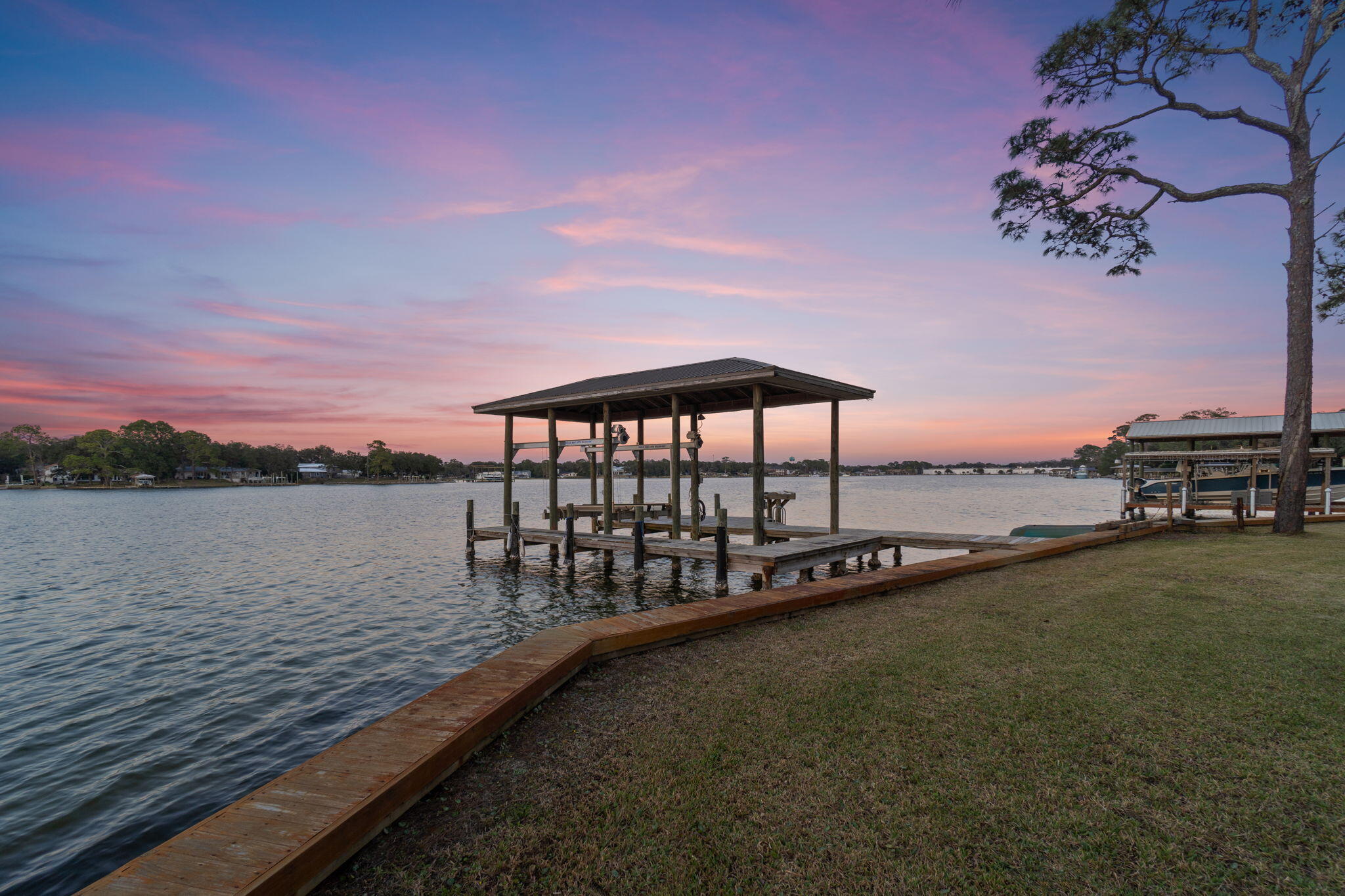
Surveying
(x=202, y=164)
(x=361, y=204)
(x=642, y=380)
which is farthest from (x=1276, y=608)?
(x=202, y=164)

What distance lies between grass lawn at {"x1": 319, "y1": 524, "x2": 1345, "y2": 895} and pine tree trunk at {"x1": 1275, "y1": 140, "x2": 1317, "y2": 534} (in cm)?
992

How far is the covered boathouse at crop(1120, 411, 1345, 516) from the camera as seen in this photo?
19.0 metres

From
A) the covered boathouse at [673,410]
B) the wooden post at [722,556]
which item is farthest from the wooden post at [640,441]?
the wooden post at [722,556]

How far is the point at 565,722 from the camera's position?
4.08 m

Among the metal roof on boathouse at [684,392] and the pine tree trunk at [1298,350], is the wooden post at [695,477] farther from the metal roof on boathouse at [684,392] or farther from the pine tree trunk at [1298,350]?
the pine tree trunk at [1298,350]

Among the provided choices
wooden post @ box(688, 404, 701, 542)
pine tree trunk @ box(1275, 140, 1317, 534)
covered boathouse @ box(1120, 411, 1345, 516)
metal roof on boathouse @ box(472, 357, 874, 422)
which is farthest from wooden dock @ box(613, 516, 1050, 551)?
covered boathouse @ box(1120, 411, 1345, 516)

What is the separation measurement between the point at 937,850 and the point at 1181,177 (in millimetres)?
19801

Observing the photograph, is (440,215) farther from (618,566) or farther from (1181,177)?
(1181,177)

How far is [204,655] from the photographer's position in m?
9.32

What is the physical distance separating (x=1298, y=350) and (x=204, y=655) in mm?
24151

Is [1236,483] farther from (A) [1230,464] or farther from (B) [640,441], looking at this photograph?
(B) [640,441]

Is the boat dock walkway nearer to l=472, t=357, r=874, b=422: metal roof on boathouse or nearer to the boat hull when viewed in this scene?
l=472, t=357, r=874, b=422: metal roof on boathouse

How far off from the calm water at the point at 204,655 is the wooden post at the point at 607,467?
5.88ft

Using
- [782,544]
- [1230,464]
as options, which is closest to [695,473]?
[782,544]
